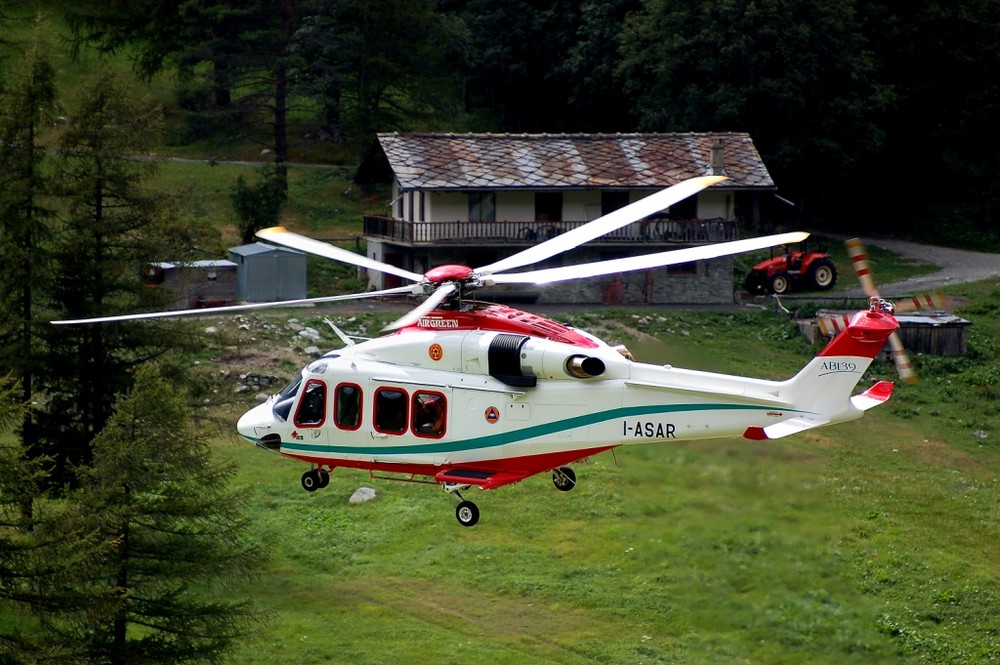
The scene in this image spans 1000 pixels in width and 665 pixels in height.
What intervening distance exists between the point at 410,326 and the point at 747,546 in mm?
6219

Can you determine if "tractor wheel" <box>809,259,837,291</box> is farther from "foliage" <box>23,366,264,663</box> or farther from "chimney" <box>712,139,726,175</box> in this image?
"foliage" <box>23,366,264,663</box>

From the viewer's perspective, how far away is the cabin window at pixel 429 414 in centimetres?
2114

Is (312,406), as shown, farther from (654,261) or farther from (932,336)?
(932,336)

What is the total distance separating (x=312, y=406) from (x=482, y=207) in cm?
3344

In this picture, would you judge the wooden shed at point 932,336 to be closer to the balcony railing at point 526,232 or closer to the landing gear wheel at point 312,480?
the balcony railing at point 526,232

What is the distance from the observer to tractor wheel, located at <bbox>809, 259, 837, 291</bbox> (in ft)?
184

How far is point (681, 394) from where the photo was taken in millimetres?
20031

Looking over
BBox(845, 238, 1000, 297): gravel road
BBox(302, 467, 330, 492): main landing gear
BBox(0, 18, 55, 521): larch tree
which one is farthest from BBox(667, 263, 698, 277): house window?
BBox(302, 467, 330, 492): main landing gear

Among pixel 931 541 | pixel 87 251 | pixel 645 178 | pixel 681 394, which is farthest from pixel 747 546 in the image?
pixel 645 178

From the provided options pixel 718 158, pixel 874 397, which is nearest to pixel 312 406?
pixel 874 397

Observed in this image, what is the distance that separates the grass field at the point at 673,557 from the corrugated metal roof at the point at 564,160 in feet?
47.9

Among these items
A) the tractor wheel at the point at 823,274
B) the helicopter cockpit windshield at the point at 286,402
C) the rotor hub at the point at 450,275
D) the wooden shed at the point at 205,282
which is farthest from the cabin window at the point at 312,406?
the tractor wheel at the point at 823,274

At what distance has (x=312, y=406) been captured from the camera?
2220 centimetres

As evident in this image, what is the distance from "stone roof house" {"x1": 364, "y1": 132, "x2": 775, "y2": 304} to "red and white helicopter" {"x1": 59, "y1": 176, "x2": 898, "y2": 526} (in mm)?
30718
